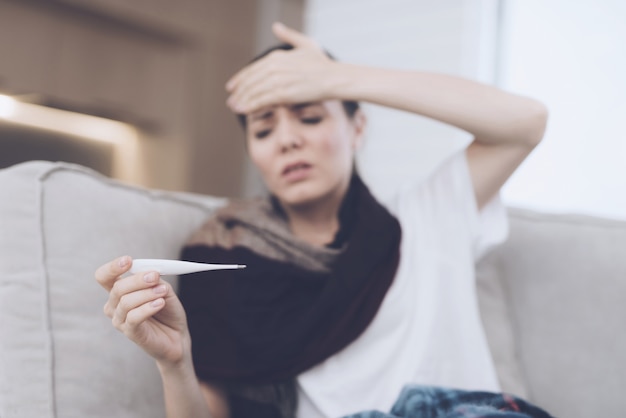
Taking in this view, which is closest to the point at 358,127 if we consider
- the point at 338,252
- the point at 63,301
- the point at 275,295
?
the point at 338,252

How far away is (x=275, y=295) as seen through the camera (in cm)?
101

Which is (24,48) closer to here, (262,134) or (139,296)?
(262,134)

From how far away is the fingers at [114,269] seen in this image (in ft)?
2.15

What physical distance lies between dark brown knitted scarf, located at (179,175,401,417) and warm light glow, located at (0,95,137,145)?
1.99 meters

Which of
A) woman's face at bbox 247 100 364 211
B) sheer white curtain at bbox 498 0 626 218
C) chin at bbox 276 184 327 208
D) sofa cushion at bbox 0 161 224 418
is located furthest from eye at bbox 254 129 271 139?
sheer white curtain at bbox 498 0 626 218

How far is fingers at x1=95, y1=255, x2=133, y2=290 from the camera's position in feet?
2.15

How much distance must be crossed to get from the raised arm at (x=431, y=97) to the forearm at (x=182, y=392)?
1.53 ft

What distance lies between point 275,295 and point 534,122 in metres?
0.49

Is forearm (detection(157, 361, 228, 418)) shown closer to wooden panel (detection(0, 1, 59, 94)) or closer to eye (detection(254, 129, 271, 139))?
eye (detection(254, 129, 271, 139))

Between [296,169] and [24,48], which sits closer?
[296,169]

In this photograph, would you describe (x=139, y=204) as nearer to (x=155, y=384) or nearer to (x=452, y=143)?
(x=155, y=384)

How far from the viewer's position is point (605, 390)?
3.53 ft

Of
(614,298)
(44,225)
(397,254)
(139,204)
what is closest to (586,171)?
(614,298)

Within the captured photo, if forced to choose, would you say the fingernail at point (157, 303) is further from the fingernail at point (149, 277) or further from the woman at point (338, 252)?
the woman at point (338, 252)
